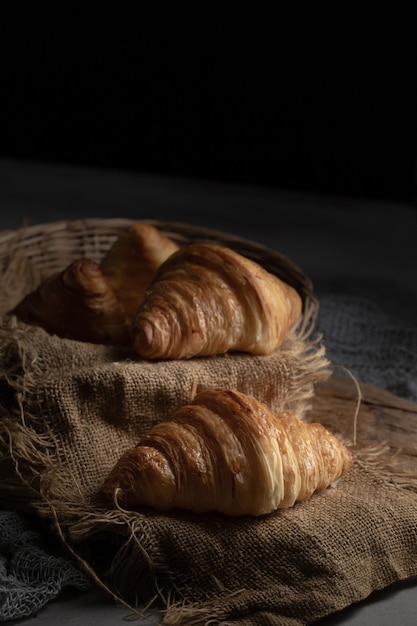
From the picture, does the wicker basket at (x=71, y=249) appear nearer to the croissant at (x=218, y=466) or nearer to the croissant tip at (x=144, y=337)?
the croissant tip at (x=144, y=337)

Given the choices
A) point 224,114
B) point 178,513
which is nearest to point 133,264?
point 178,513

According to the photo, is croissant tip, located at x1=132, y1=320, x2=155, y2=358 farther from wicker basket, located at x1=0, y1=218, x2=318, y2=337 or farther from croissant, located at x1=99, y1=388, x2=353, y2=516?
wicker basket, located at x1=0, y1=218, x2=318, y2=337

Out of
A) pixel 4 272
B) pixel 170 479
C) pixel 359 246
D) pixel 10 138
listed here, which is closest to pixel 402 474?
pixel 170 479

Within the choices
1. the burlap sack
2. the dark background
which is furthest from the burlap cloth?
the dark background

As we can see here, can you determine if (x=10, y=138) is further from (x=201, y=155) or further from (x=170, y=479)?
(x=170, y=479)

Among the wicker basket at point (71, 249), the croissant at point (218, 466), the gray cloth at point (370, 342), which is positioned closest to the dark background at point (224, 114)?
the gray cloth at point (370, 342)

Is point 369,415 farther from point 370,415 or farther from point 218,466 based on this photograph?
point 218,466
